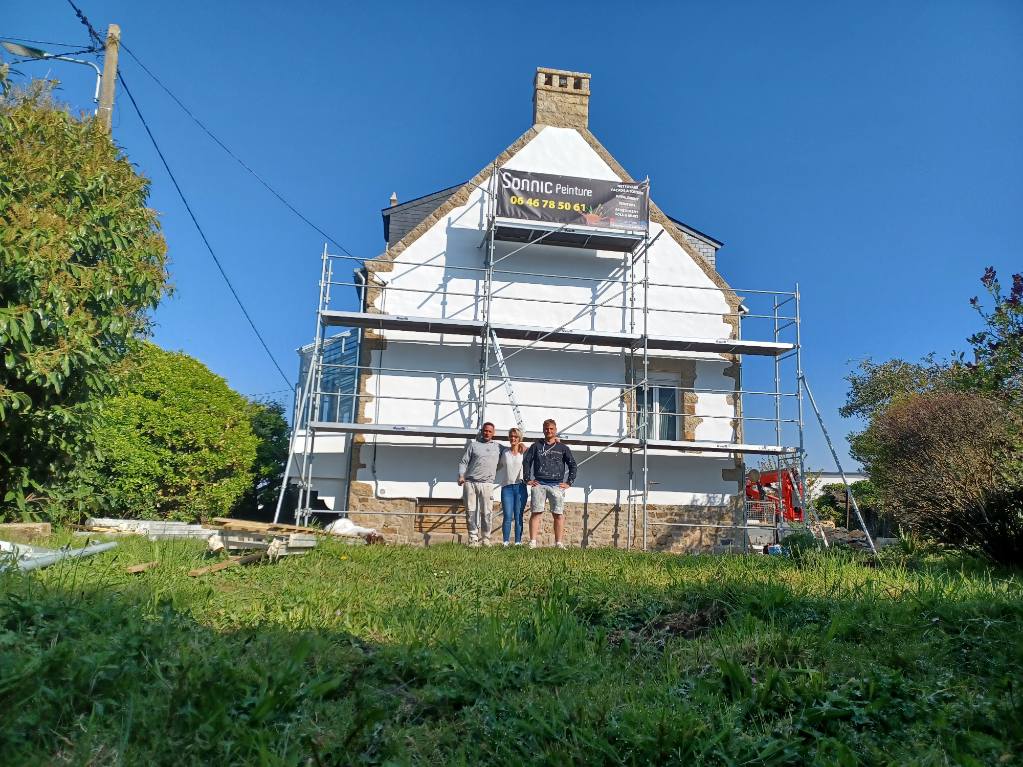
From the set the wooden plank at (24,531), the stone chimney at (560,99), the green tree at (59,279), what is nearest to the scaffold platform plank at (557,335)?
the stone chimney at (560,99)

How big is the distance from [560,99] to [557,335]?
5264 millimetres

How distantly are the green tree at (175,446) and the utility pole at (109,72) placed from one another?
3.61 m

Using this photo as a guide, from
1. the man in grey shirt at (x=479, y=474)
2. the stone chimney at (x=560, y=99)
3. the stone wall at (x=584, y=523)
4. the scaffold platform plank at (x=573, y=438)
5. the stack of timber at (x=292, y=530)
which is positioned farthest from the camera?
the stone chimney at (x=560, y=99)

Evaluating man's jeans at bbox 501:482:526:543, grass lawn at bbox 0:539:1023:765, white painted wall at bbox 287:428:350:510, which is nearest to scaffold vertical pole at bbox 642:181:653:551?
man's jeans at bbox 501:482:526:543

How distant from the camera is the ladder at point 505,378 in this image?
44.8 feet

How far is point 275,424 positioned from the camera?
1620cm

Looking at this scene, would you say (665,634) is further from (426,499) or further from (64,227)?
(426,499)

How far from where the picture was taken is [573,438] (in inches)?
548

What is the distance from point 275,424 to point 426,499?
13.8ft

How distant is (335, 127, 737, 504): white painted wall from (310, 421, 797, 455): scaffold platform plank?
0.35 meters

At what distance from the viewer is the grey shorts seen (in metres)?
10.8

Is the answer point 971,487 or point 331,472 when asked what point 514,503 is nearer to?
point 331,472

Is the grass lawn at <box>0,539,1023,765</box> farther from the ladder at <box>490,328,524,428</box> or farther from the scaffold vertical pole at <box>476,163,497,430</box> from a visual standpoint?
the scaffold vertical pole at <box>476,163,497,430</box>

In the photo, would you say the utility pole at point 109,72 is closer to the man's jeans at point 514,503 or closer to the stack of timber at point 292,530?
the stack of timber at point 292,530
